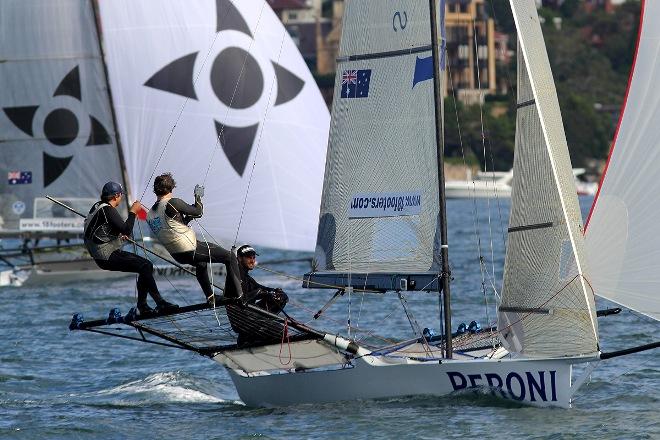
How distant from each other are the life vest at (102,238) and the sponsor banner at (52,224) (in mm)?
12444

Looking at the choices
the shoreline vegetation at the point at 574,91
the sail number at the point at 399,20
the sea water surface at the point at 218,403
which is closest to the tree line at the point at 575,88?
the shoreline vegetation at the point at 574,91

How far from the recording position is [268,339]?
42.2 feet

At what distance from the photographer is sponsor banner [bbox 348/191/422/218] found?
12.8m

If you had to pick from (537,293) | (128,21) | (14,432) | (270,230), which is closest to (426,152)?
(537,293)

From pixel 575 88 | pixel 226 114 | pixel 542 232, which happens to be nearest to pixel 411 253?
pixel 542 232

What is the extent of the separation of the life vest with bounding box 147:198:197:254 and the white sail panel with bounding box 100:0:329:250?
8.92m

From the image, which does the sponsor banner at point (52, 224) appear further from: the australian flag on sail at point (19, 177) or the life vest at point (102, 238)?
the life vest at point (102, 238)

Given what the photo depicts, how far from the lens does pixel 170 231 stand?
40.2 ft

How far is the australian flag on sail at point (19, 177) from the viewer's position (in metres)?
25.0

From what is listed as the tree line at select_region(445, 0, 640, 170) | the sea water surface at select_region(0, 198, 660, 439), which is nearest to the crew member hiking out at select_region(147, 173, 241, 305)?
the sea water surface at select_region(0, 198, 660, 439)

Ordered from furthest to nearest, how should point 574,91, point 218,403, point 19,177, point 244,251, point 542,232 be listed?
point 574,91
point 19,177
point 218,403
point 244,251
point 542,232

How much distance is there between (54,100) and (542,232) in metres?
14.2

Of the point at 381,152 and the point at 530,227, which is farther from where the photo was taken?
the point at 381,152

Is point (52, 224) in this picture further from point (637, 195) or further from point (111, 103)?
point (637, 195)
